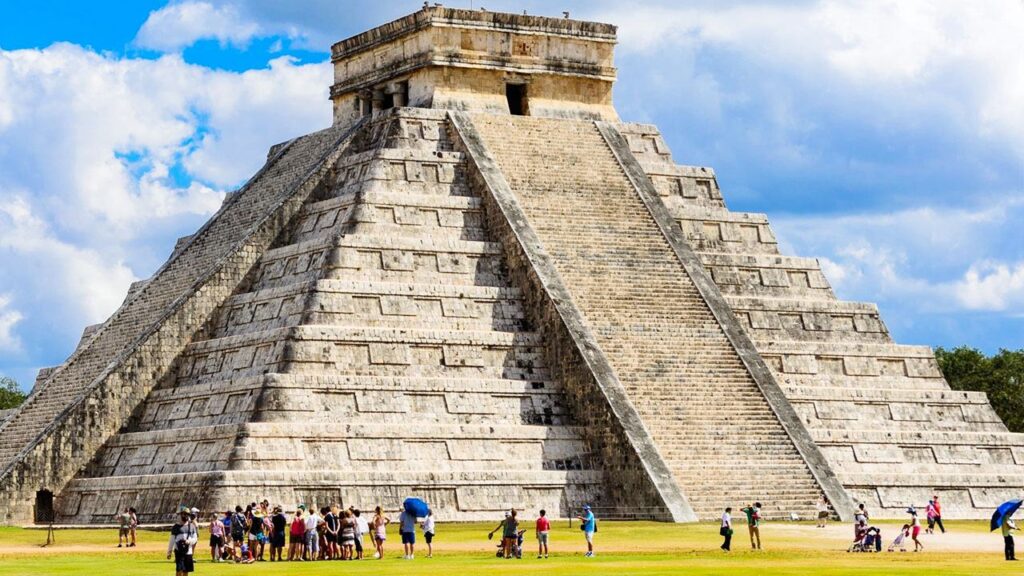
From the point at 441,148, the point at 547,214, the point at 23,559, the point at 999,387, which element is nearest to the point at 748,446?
the point at 547,214

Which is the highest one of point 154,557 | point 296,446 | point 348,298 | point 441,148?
point 441,148

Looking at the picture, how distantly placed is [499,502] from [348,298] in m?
5.60

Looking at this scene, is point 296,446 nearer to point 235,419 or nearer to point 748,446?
point 235,419

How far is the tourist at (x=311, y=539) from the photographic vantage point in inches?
1244

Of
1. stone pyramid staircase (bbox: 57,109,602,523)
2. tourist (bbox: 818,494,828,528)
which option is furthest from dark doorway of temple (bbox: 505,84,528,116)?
tourist (bbox: 818,494,828,528)

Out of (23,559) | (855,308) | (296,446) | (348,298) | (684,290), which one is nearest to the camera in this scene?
(23,559)

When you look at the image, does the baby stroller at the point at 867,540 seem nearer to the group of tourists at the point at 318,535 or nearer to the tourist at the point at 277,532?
the group of tourists at the point at 318,535

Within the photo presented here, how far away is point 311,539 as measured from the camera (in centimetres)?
3170

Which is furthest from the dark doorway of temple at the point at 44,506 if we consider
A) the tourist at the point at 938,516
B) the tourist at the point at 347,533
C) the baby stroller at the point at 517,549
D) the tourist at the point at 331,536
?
the tourist at the point at 938,516

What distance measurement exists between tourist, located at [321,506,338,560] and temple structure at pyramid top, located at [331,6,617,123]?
56.6 ft

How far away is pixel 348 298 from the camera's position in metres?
40.1

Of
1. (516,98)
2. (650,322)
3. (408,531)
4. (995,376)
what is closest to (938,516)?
(650,322)

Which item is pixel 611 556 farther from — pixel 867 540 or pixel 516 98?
pixel 516 98

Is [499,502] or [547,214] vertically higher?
[547,214]
